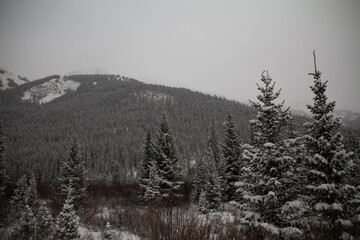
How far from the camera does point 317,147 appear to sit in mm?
10188

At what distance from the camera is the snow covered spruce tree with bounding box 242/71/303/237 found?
8.83 metres

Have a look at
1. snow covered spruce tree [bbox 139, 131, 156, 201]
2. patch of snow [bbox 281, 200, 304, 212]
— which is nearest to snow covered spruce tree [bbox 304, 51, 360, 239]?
patch of snow [bbox 281, 200, 304, 212]

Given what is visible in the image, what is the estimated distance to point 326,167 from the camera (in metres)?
9.95

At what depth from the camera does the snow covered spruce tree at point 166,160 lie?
20984 mm

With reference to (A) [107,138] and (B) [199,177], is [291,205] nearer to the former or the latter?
(B) [199,177]

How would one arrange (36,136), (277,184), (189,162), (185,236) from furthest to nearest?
(36,136) < (189,162) < (277,184) < (185,236)

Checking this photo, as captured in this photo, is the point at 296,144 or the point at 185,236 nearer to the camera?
the point at 185,236

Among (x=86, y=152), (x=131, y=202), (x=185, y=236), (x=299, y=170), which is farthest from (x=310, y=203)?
(x=86, y=152)

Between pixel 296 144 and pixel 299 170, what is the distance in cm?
161

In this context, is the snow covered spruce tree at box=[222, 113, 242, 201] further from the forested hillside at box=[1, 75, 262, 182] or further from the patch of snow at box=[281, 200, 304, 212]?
the forested hillside at box=[1, 75, 262, 182]

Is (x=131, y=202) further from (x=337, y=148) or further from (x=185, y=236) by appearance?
(x=185, y=236)

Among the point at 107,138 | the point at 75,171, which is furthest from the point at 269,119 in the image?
the point at 107,138

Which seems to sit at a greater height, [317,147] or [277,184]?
[317,147]

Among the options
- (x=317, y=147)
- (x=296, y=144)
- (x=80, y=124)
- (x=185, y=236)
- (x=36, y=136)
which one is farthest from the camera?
(x=80, y=124)
